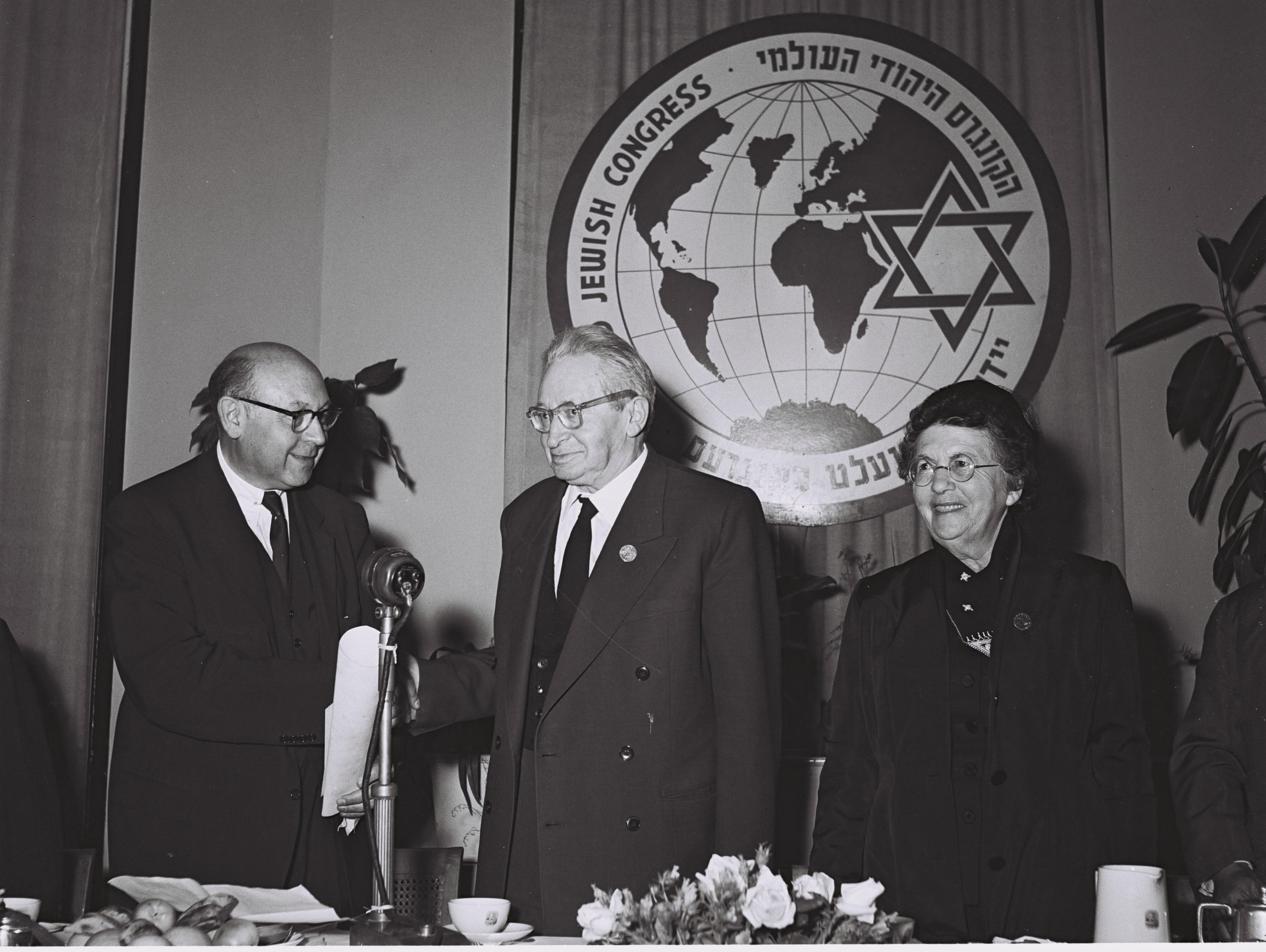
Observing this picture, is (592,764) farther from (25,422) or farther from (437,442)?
(437,442)

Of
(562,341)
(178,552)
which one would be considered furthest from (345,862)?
(562,341)

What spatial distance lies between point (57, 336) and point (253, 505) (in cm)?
120

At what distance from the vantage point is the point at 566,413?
2.52 m

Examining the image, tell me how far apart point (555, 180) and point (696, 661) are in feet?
8.89

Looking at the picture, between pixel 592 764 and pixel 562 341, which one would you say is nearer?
pixel 592 764

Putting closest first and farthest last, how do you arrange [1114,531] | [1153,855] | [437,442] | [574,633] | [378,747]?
[378,747] < [1153,855] < [574,633] < [1114,531] < [437,442]

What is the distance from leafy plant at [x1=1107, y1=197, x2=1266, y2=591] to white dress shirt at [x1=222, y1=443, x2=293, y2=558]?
2.80 metres

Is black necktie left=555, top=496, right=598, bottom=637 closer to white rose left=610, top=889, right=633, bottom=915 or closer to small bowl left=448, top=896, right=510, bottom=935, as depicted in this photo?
small bowl left=448, top=896, right=510, bottom=935

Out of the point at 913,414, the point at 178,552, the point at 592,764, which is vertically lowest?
the point at 592,764

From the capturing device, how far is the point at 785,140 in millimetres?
4672

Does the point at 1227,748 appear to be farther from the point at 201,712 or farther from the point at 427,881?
the point at 201,712

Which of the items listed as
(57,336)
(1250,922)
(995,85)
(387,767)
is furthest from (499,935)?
(995,85)

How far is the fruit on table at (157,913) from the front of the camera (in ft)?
5.49

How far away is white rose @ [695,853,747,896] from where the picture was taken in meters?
1.42
